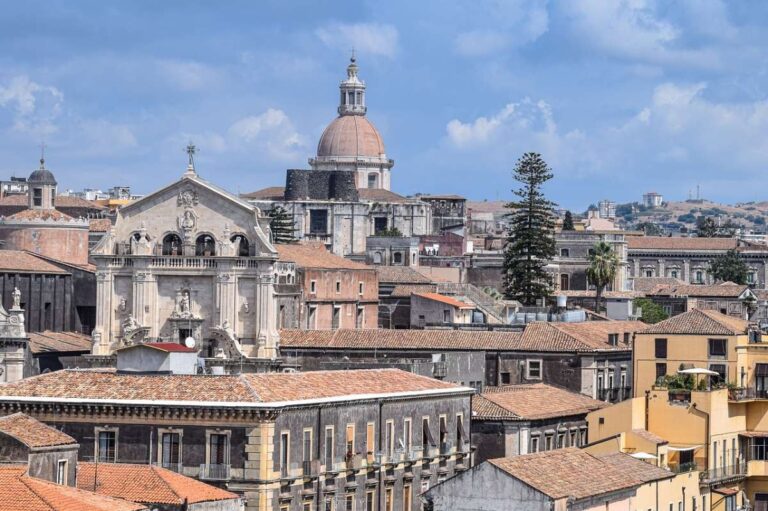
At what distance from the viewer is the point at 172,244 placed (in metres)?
116

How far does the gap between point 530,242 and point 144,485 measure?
77.7 meters

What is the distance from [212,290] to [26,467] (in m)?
48.7

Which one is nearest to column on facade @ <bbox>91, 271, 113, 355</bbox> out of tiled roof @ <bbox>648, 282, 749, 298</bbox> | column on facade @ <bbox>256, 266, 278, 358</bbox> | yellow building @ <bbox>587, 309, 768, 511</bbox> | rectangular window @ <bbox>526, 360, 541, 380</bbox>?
column on facade @ <bbox>256, 266, 278, 358</bbox>

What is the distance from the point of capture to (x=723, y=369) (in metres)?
101

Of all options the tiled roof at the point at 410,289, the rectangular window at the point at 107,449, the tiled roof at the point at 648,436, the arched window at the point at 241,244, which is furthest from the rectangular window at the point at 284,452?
the tiled roof at the point at 410,289

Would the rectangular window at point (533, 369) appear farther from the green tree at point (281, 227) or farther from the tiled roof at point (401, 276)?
the green tree at point (281, 227)

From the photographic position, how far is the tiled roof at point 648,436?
88.1 meters

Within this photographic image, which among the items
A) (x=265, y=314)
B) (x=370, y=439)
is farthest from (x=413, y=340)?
(x=370, y=439)

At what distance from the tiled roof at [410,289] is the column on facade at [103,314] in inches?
914

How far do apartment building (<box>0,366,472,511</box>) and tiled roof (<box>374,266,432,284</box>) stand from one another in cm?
5631

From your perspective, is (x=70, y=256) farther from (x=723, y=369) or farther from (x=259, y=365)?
(x=723, y=369)

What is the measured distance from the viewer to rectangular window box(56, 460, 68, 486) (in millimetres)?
68750

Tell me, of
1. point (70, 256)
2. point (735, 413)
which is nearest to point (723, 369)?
point (735, 413)

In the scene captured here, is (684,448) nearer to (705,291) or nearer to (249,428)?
(249,428)
